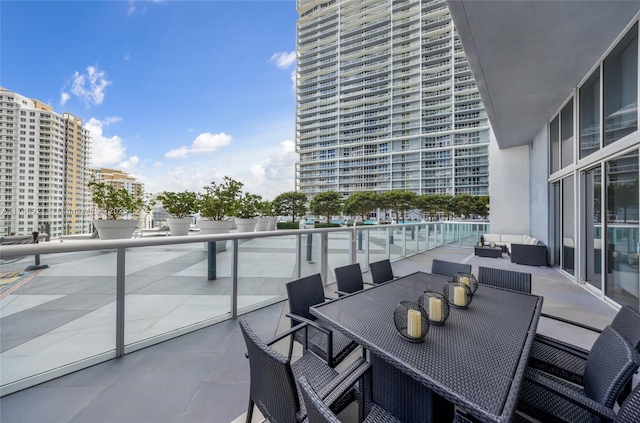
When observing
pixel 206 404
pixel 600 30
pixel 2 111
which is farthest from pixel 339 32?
pixel 206 404

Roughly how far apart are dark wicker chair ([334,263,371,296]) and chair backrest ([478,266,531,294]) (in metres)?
1.38

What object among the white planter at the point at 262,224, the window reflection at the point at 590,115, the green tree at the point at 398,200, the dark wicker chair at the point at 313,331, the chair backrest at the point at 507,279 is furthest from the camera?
the green tree at the point at 398,200

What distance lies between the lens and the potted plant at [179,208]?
461 centimetres

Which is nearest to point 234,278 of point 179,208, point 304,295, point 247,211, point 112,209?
point 304,295

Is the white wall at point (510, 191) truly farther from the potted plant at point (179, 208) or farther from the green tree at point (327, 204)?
the green tree at point (327, 204)

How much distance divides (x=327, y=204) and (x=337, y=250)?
3099 centimetres

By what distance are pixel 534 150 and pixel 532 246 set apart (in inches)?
143

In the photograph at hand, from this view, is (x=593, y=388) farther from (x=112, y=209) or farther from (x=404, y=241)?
(x=404, y=241)

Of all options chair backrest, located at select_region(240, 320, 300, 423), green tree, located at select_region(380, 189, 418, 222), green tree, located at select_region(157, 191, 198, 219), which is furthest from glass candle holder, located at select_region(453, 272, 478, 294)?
green tree, located at select_region(380, 189, 418, 222)

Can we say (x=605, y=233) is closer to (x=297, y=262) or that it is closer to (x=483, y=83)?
(x=483, y=83)

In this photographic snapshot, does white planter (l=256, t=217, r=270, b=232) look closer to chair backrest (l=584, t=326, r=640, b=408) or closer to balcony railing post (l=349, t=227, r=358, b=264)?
balcony railing post (l=349, t=227, r=358, b=264)

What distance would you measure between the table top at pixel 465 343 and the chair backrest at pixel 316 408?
547 mm

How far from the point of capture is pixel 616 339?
1.24 m

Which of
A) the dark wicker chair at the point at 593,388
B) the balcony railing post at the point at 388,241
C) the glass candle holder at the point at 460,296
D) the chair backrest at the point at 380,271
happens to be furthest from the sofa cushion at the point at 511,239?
the dark wicker chair at the point at 593,388
